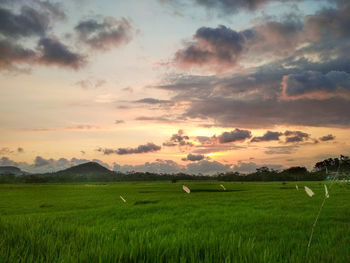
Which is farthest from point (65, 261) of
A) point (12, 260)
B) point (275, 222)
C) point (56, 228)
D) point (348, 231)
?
point (275, 222)

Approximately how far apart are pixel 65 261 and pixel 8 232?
184cm

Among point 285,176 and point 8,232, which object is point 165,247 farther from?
point 285,176

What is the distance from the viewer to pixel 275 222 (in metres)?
10.2

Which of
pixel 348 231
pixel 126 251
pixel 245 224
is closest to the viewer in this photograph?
pixel 126 251

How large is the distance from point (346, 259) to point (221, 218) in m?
7.60

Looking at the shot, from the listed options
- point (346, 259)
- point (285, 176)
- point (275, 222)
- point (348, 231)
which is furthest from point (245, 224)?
point (285, 176)

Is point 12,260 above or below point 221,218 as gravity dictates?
above

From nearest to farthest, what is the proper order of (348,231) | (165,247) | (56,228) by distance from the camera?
(165,247), (56,228), (348,231)

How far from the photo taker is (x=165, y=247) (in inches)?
139

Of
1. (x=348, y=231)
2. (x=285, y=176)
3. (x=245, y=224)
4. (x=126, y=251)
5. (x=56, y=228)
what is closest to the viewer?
(x=126, y=251)

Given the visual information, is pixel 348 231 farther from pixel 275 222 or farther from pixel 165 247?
pixel 165 247

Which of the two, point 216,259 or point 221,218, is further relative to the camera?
point 221,218

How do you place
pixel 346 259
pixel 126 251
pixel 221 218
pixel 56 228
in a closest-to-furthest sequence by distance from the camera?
pixel 126 251 → pixel 346 259 → pixel 56 228 → pixel 221 218

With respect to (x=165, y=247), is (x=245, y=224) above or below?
below
